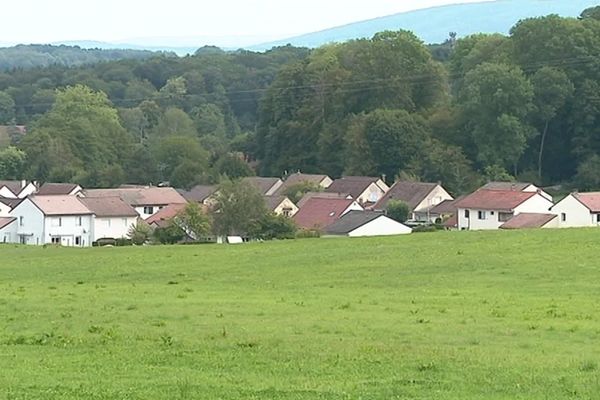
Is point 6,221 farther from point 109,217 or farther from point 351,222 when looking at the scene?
point 351,222

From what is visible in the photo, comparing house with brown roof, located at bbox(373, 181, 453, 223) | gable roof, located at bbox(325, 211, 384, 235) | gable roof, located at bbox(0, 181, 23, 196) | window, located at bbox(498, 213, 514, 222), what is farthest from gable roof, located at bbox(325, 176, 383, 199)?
gable roof, located at bbox(0, 181, 23, 196)

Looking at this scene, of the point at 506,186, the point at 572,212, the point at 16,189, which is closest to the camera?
the point at 572,212

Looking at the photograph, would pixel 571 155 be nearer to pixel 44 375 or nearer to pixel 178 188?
pixel 178 188

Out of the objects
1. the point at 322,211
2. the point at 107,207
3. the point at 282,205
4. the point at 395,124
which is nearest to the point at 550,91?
the point at 395,124

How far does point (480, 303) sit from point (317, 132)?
7734 cm

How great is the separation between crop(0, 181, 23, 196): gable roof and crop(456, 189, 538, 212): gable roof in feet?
142

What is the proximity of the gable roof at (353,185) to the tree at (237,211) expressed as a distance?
2401cm

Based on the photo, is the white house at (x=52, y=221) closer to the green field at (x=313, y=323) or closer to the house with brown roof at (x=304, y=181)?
the house with brown roof at (x=304, y=181)

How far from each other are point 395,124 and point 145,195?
62.5ft

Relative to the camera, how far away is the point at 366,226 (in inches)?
2474

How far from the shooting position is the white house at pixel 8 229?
75.4 metres

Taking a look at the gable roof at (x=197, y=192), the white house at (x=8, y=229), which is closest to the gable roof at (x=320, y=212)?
the gable roof at (x=197, y=192)

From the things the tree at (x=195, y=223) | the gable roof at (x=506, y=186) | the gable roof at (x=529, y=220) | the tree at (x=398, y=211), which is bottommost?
the tree at (x=398, y=211)

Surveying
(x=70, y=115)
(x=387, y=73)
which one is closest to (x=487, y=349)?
(x=387, y=73)
